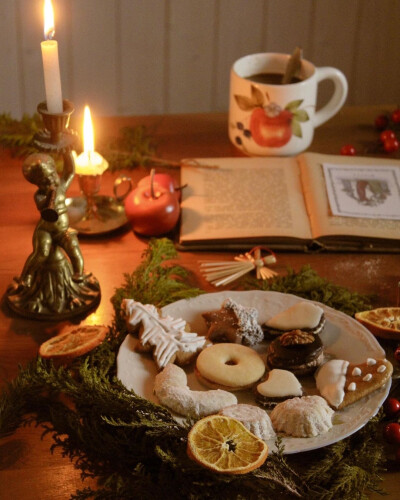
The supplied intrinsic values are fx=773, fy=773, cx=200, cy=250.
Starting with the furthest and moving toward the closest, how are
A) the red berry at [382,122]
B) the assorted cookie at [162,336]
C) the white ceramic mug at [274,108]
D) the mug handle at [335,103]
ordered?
the red berry at [382,122], the mug handle at [335,103], the white ceramic mug at [274,108], the assorted cookie at [162,336]

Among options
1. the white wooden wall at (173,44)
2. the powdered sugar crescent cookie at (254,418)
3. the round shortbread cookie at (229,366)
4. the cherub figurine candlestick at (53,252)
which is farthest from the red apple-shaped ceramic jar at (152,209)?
the white wooden wall at (173,44)

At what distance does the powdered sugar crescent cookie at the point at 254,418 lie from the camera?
0.94 metres

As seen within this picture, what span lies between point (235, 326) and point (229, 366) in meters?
0.10

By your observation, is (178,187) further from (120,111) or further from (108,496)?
(120,111)

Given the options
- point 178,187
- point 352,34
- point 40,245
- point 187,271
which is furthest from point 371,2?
point 40,245

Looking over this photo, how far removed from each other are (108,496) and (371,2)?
2023mm

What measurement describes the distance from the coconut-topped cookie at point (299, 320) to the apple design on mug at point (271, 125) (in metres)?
0.59

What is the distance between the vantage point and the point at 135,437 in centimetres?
96

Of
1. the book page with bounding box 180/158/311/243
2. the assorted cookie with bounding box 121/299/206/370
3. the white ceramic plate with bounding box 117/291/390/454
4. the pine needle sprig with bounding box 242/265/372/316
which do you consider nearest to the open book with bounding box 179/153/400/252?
the book page with bounding box 180/158/311/243

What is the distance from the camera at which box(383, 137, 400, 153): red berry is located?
5.81ft

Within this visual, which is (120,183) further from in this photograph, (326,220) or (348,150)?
(348,150)

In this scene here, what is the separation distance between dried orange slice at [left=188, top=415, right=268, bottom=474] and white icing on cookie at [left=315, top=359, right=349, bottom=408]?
158 mm

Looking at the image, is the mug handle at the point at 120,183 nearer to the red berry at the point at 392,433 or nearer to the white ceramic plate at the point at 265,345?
the white ceramic plate at the point at 265,345

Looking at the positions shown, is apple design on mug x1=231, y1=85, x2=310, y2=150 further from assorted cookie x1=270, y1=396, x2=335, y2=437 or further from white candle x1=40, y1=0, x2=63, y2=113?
assorted cookie x1=270, y1=396, x2=335, y2=437
